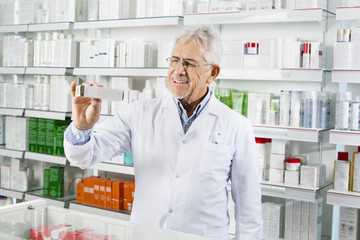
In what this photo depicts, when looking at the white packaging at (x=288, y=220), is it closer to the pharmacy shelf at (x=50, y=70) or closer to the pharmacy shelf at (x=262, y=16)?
the pharmacy shelf at (x=262, y=16)

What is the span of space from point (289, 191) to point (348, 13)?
128 cm

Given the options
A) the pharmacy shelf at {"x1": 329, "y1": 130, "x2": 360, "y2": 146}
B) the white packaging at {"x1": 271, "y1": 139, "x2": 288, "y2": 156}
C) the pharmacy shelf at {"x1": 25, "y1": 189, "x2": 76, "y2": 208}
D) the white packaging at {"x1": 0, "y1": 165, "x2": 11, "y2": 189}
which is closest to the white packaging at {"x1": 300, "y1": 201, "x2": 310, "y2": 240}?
the white packaging at {"x1": 271, "y1": 139, "x2": 288, "y2": 156}

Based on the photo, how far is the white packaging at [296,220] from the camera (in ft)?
11.2

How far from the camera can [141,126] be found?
7.37 ft

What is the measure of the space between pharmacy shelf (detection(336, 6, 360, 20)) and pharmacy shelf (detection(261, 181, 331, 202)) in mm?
1187

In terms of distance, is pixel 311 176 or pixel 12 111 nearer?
pixel 311 176

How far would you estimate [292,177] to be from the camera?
342 cm

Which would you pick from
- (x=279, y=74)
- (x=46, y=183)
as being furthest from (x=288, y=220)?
(x=46, y=183)

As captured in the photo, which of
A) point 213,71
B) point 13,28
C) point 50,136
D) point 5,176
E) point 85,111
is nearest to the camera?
point 85,111

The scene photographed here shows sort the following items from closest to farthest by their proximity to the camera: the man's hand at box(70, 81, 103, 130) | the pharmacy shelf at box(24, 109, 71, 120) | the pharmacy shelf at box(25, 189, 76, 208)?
the man's hand at box(70, 81, 103, 130) < the pharmacy shelf at box(24, 109, 71, 120) < the pharmacy shelf at box(25, 189, 76, 208)

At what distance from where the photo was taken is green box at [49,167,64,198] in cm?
474

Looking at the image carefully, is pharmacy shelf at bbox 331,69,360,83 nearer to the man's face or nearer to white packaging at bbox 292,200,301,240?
white packaging at bbox 292,200,301,240

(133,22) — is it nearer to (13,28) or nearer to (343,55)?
(13,28)

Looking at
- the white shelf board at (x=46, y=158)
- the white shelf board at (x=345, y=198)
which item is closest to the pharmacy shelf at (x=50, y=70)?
the white shelf board at (x=46, y=158)
